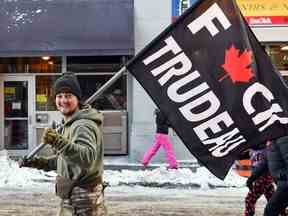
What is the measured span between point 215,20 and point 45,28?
998 cm

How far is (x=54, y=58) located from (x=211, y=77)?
445 inches

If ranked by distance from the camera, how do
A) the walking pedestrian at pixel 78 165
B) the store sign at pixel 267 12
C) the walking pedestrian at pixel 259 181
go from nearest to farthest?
the walking pedestrian at pixel 78 165 < the walking pedestrian at pixel 259 181 < the store sign at pixel 267 12

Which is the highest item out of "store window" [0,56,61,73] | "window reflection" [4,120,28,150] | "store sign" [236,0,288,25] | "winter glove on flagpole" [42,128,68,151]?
"store sign" [236,0,288,25]

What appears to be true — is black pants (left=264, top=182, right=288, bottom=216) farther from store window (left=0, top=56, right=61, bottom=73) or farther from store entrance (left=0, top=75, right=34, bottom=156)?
store entrance (left=0, top=75, right=34, bottom=156)

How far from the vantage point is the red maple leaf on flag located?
4500 millimetres

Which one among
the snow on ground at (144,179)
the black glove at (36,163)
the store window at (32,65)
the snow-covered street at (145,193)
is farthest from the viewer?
the store window at (32,65)

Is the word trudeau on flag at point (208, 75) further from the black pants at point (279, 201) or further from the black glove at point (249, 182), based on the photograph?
the black glove at point (249, 182)

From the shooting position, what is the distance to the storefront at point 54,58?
14.0 m

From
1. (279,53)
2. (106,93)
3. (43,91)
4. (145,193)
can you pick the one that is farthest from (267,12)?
(145,193)

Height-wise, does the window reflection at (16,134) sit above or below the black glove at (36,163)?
below

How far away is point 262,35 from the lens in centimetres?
1447

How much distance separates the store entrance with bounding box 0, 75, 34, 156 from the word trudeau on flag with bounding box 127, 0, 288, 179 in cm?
1138

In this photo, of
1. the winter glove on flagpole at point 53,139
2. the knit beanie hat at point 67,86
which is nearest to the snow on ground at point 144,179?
the knit beanie hat at point 67,86

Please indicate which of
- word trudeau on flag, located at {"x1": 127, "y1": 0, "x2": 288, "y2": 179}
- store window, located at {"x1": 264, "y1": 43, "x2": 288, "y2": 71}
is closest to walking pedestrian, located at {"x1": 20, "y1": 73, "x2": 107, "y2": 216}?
word trudeau on flag, located at {"x1": 127, "y1": 0, "x2": 288, "y2": 179}
